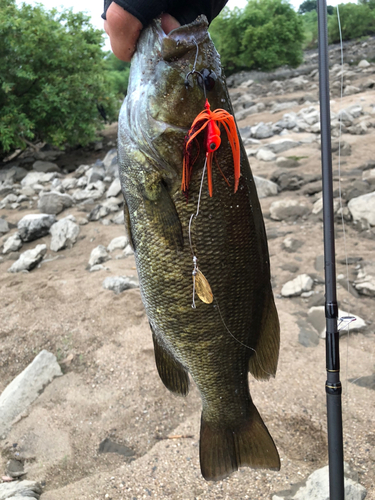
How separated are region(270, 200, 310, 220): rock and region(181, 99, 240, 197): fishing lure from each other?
478 centimetres

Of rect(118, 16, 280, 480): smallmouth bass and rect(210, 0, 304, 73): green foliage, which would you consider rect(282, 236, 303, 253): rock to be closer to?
rect(118, 16, 280, 480): smallmouth bass

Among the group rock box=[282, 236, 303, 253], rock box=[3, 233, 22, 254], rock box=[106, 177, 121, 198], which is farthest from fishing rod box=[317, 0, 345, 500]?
rock box=[106, 177, 121, 198]

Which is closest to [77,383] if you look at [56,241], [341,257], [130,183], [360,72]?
[130,183]

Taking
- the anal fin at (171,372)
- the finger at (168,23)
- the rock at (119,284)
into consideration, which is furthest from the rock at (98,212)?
the finger at (168,23)

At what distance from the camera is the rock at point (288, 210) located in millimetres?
6094

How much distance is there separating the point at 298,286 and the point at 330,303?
110 inches

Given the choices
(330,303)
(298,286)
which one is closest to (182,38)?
(330,303)

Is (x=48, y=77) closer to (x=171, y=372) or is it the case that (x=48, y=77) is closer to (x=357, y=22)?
(x=171, y=372)

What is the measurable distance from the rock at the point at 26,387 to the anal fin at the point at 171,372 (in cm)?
185

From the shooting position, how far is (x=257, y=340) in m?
1.83

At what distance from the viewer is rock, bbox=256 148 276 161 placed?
8.69 meters

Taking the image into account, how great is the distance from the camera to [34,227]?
717cm

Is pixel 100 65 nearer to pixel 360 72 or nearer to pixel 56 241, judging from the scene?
pixel 56 241

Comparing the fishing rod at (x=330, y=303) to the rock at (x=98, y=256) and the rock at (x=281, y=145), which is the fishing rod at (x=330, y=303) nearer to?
the rock at (x=98, y=256)
